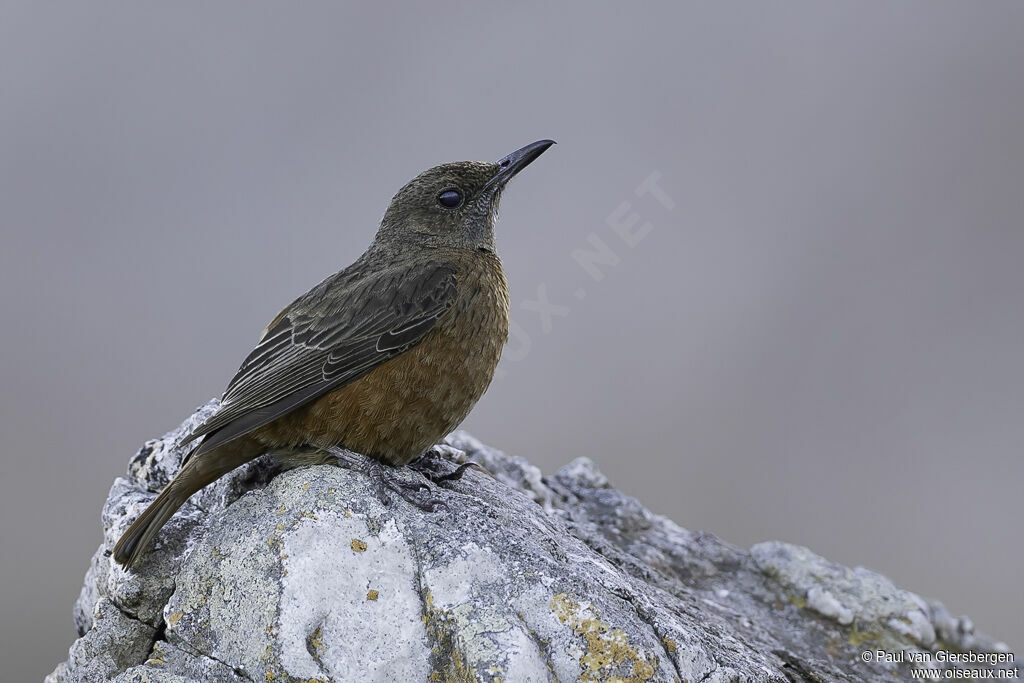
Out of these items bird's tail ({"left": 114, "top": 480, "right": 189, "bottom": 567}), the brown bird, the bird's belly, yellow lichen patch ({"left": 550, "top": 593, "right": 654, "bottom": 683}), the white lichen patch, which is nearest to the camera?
the white lichen patch

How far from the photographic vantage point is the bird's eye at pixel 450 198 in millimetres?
5125

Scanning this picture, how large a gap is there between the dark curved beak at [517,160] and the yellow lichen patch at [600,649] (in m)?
2.41

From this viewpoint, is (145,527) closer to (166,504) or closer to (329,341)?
(166,504)

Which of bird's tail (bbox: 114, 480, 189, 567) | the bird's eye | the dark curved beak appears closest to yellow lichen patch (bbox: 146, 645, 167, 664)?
bird's tail (bbox: 114, 480, 189, 567)

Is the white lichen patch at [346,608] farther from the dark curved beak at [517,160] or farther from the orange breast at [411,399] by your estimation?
the dark curved beak at [517,160]

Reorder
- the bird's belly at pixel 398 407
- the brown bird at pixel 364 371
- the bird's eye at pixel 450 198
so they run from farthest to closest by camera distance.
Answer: the bird's eye at pixel 450 198
the bird's belly at pixel 398 407
the brown bird at pixel 364 371

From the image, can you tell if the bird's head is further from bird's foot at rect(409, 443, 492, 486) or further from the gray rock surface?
the gray rock surface

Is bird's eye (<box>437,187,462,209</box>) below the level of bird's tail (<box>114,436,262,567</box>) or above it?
above

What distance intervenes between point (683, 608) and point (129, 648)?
104 inches

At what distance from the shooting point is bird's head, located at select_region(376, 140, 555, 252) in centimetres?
512

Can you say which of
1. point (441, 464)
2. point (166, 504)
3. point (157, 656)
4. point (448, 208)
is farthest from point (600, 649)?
point (448, 208)

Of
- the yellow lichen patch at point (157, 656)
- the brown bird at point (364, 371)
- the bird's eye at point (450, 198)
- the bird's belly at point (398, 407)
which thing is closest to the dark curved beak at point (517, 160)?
the bird's eye at point (450, 198)

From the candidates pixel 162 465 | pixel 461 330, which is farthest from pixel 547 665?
pixel 162 465

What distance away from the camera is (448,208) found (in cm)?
514
